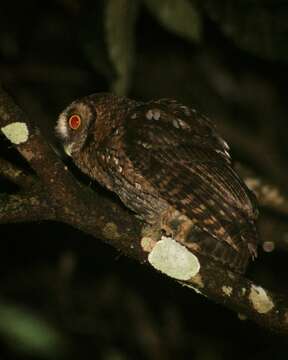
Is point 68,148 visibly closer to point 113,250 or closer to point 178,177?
point 178,177

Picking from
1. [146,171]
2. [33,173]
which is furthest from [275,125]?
[33,173]

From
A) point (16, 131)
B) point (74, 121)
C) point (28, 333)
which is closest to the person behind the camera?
point (16, 131)

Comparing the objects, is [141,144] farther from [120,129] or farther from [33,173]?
[33,173]

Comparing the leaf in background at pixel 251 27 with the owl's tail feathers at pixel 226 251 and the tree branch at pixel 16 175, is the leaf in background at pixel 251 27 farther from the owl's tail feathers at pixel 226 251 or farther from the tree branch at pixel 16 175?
the tree branch at pixel 16 175

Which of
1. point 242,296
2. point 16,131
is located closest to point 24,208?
point 16,131

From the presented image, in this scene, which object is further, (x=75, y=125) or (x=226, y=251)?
(x=75, y=125)
